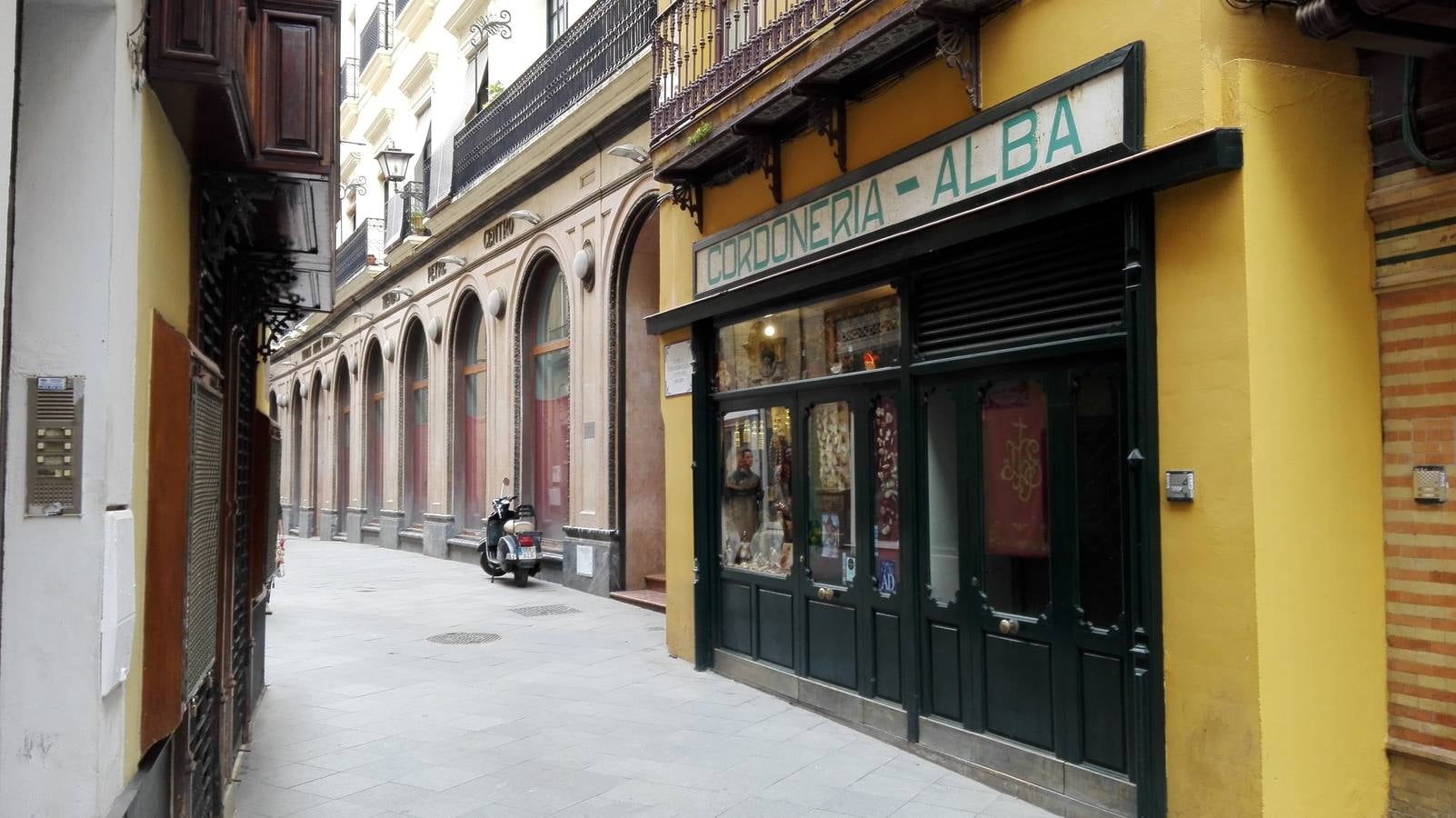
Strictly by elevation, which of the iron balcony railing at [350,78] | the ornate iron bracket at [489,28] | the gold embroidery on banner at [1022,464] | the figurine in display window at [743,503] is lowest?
the figurine in display window at [743,503]

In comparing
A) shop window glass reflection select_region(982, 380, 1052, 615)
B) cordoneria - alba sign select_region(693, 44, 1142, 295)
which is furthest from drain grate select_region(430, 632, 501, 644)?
shop window glass reflection select_region(982, 380, 1052, 615)

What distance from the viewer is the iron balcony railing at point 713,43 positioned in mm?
7797

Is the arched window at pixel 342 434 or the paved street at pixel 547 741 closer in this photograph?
the paved street at pixel 547 741

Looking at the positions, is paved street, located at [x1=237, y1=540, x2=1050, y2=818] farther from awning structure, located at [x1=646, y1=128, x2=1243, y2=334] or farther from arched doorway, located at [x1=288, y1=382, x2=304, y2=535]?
arched doorway, located at [x1=288, y1=382, x2=304, y2=535]

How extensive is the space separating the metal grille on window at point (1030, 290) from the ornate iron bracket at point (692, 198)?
321 centimetres

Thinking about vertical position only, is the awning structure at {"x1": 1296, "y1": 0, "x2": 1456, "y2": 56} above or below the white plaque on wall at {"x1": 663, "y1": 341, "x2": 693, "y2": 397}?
→ above

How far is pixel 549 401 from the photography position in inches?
661

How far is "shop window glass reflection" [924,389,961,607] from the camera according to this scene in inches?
258

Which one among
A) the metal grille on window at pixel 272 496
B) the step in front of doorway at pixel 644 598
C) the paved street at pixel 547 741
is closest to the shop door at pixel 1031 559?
the paved street at pixel 547 741

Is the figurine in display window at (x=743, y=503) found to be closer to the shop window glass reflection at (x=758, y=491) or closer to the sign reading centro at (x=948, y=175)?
the shop window glass reflection at (x=758, y=491)

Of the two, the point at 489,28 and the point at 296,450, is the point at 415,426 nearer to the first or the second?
the point at 489,28

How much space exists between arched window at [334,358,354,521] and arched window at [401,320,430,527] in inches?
249

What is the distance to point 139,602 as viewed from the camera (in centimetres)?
373

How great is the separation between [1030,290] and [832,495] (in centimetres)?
251
